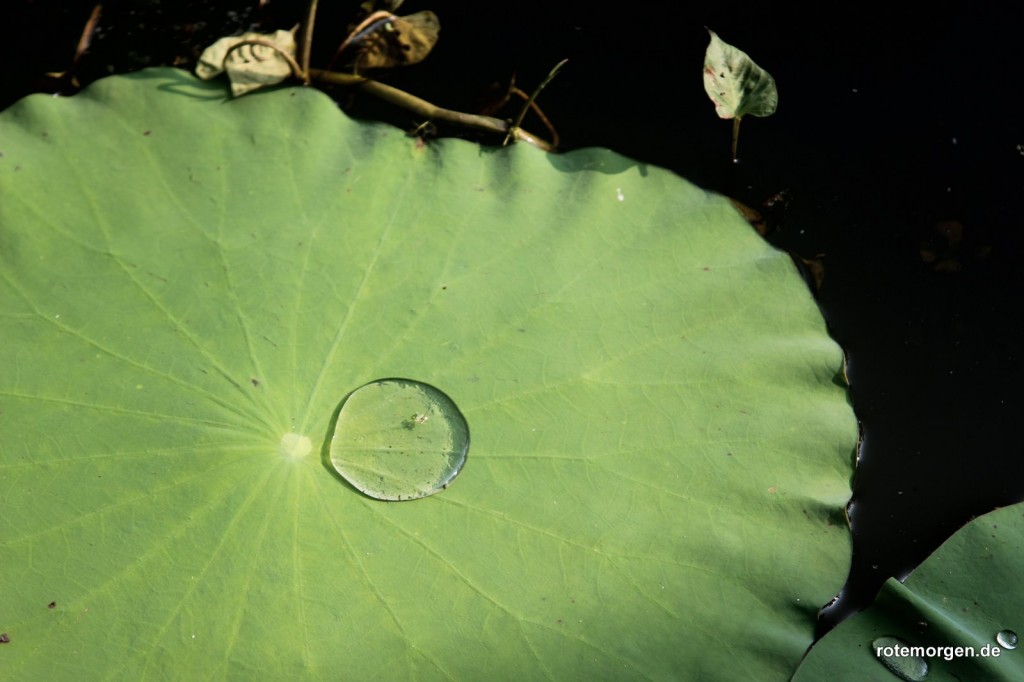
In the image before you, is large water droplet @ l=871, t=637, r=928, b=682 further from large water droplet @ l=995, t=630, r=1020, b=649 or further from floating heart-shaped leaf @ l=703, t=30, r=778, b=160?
floating heart-shaped leaf @ l=703, t=30, r=778, b=160

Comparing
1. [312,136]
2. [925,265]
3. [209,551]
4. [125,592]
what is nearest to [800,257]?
[925,265]

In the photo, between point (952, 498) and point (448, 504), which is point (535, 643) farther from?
point (952, 498)

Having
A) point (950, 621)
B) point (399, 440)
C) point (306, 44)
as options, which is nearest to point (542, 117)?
point (306, 44)

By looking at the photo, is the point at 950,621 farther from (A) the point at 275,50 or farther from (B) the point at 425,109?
(A) the point at 275,50

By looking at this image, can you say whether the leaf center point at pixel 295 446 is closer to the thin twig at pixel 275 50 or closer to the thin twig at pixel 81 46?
the thin twig at pixel 275 50

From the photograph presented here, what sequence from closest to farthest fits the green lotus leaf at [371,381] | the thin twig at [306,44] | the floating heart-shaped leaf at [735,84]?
the green lotus leaf at [371,381]
the floating heart-shaped leaf at [735,84]
the thin twig at [306,44]

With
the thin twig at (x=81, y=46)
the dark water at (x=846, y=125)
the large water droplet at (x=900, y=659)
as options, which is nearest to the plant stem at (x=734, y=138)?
the dark water at (x=846, y=125)
